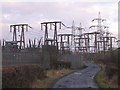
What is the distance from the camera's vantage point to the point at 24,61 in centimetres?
4406

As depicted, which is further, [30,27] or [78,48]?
[78,48]

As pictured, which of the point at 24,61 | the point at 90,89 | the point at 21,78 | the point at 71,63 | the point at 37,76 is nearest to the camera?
the point at 21,78

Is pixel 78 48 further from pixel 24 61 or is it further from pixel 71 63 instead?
pixel 24 61

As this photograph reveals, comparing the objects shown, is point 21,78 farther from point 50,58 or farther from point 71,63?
point 71,63

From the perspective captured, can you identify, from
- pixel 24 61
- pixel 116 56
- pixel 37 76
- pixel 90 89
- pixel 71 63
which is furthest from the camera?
pixel 71 63

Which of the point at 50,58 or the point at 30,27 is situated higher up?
the point at 30,27

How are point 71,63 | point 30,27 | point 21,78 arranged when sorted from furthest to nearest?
point 30,27 < point 71,63 < point 21,78

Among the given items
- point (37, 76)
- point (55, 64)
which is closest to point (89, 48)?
point (55, 64)

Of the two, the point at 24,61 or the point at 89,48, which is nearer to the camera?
the point at 24,61

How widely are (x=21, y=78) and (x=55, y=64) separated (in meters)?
33.7

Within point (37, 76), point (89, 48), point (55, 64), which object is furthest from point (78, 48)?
point (37, 76)

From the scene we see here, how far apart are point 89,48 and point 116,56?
355 ft

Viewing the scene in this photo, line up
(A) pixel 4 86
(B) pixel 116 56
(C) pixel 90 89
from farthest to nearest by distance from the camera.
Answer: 1. (B) pixel 116 56
2. (C) pixel 90 89
3. (A) pixel 4 86

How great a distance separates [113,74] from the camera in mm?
30969
